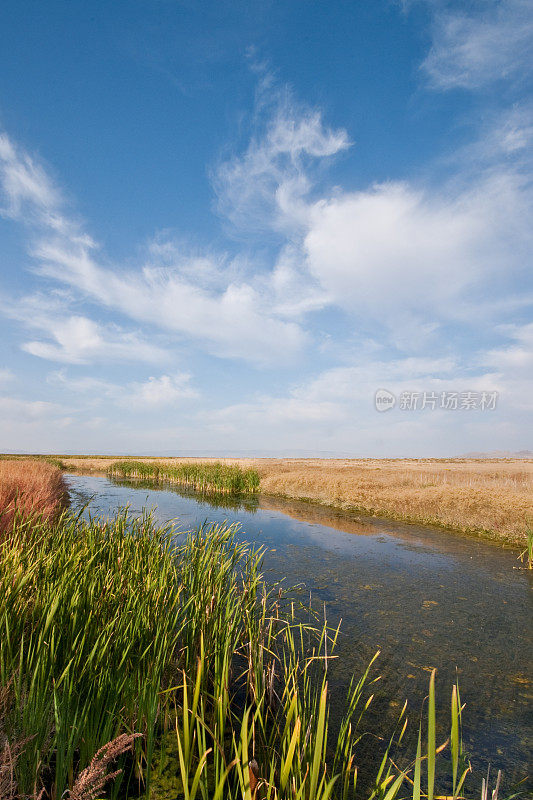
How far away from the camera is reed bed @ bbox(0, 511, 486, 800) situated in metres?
2.44

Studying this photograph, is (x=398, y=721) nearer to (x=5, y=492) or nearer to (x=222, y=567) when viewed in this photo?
(x=222, y=567)

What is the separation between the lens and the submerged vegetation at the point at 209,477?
88.5 feet

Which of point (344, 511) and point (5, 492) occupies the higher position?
point (5, 492)

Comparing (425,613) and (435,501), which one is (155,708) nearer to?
(425,613)

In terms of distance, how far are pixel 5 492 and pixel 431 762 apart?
379 inches

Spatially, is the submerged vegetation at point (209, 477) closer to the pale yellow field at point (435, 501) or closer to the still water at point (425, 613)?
the pale yellow field at point (435, 501)

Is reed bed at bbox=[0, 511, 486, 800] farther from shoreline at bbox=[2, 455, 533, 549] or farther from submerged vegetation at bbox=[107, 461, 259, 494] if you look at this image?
submerged vegetation at bbox=[107, 461, 259, 494]

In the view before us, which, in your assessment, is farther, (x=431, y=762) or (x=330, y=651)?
(x=330, y=651)

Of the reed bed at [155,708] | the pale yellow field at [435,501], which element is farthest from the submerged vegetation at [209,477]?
the reed bed at [155,708]

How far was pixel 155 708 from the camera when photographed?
2996 mm

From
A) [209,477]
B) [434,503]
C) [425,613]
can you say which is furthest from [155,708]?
[209,477]

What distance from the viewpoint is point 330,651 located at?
20.0 ft

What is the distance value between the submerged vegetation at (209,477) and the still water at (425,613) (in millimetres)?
10889

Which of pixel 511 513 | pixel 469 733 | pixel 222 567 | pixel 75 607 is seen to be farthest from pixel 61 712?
pixel 511 513
